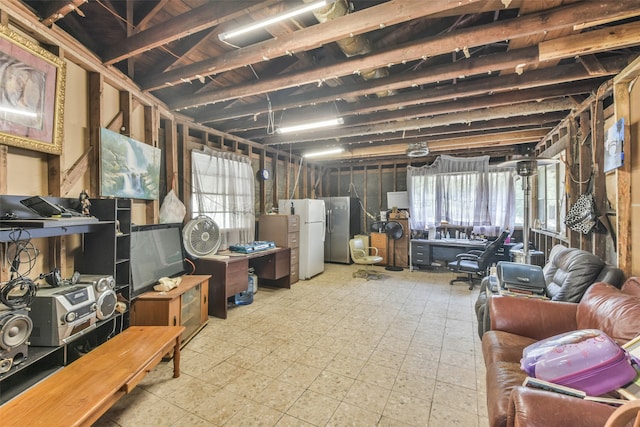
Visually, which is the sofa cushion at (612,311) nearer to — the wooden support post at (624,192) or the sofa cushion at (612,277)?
the sofa cushion at (612,277)

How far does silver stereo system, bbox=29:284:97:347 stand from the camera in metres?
1.63

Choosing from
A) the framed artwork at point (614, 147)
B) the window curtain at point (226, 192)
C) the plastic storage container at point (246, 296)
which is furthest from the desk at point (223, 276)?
the framed artwork at point (614, 147)

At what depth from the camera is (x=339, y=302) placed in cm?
395

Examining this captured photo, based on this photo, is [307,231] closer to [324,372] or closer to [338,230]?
[338,230]

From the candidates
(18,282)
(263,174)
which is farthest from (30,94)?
(263,174)

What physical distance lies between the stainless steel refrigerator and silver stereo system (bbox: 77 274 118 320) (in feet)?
16.2

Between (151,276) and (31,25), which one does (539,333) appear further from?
(31,25)

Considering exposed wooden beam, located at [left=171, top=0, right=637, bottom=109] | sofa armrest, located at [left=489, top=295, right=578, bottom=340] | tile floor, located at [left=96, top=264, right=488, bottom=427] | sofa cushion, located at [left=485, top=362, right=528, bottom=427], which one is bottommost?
tile floor, located at [left=96, top=264, right=488, bottom=427]

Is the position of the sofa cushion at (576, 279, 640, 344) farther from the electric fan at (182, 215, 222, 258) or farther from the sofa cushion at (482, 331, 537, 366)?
the electric fan at (182, 215, 222, 258)

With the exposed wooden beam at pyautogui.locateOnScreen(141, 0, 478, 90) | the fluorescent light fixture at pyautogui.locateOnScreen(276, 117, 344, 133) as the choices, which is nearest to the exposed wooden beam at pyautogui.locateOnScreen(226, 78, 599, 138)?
the fluorescent light fixture at pyautogui.locateOnScreen(276, 117, 344, 133)

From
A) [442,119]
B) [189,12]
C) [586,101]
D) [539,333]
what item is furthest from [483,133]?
[189,12]

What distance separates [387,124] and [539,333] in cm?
317

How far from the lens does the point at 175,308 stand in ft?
8.30

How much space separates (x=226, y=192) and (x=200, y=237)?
3.90 feet
